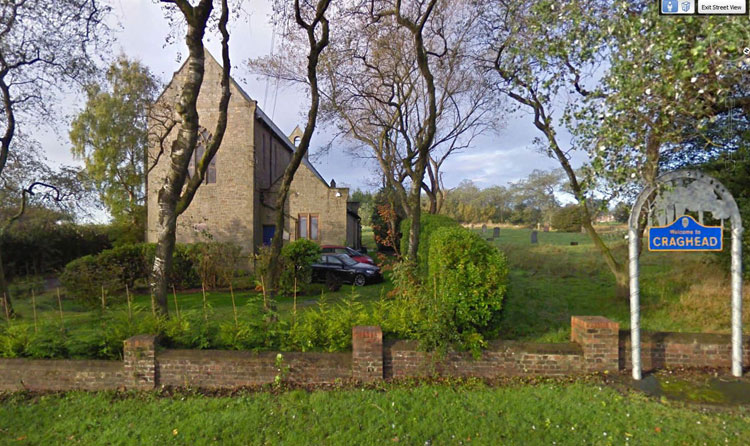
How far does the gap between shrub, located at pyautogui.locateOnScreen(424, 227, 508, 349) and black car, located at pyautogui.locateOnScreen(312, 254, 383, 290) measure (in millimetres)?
8474

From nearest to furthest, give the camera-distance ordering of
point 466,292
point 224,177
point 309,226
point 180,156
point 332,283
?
point 466,292 < point 180,156 < point 332,283 < point 224,177 < point 309,226

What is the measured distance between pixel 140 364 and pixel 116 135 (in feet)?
81.7

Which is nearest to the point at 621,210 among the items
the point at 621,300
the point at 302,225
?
the point at 621,300

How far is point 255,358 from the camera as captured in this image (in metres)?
4.55

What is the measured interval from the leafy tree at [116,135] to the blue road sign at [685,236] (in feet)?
84.0

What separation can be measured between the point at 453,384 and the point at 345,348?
56.7 inches

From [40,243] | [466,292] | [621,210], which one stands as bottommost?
[466,292]

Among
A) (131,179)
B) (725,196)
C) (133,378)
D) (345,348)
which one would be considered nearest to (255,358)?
(345,348)

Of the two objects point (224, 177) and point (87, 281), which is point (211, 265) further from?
point (224, 177)

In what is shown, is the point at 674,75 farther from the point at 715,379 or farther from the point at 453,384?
the point at 453,384

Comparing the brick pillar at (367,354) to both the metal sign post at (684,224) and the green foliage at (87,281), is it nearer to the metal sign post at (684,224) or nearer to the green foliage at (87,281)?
the metal sign post at (684,224)

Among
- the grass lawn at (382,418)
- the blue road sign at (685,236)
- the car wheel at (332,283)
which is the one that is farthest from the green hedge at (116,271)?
the blue road sign at (685,236)

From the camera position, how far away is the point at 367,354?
4496mm

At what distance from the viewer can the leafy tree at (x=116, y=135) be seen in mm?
23172
